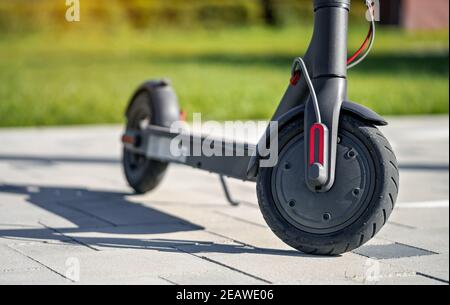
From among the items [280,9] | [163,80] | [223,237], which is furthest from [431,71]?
[280,9]

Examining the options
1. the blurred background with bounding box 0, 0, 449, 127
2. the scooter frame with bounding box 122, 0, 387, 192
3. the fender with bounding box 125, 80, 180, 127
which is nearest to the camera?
the scooter frame with bounding box 122, 0, 387, 192

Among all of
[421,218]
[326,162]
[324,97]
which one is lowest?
[421,218]

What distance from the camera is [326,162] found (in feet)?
13.7

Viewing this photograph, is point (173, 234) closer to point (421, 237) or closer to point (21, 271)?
point (21, 271)

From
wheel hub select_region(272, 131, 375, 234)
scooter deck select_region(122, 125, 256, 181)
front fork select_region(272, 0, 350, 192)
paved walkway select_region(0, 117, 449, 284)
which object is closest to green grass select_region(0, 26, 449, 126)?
paved walkway select_region(0, 117, 449, 284)

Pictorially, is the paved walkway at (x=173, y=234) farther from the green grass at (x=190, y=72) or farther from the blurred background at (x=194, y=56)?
the green grass at (x=190, y=72)

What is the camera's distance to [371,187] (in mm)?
4145

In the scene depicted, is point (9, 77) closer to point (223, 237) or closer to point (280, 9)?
point (223, 237)

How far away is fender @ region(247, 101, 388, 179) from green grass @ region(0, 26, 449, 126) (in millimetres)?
6908

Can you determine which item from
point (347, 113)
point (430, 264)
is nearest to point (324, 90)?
point (347, 113)

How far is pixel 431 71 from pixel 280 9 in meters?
18.3

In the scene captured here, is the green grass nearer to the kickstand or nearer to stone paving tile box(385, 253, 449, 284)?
the kickstand

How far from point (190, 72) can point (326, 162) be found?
544 inches

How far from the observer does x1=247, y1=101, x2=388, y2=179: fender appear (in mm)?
4203
